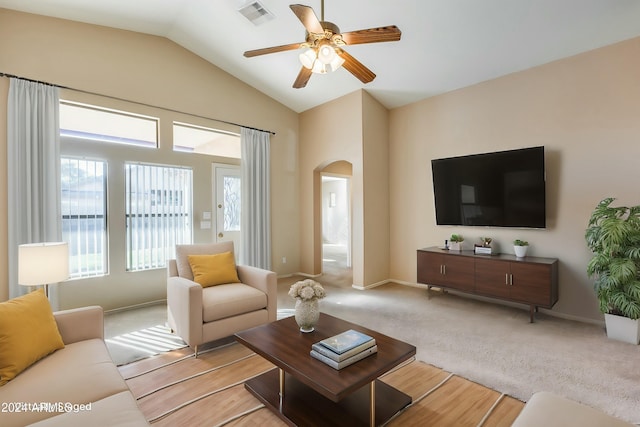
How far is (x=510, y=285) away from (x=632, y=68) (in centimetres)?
269

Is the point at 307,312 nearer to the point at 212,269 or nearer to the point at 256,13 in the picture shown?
the point at 212,269

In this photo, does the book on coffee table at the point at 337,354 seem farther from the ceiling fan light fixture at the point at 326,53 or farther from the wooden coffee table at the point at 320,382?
the ceiling fan light fixture at the point at 326,53

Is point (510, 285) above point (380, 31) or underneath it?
underneath

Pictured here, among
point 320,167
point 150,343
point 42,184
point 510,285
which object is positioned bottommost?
point 150,343

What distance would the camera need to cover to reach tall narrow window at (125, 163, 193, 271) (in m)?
4.21

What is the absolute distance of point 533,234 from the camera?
3961 mm

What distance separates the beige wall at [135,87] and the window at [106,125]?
0.55ft

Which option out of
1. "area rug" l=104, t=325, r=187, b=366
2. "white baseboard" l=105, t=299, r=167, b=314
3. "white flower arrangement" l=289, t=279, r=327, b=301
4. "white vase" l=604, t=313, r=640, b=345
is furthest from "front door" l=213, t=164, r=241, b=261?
"white vase" l=604, t=313, r=640, b=345

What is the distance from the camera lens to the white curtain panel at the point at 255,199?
5254 mm

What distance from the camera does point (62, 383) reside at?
1542mm

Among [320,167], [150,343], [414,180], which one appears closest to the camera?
[150,343]

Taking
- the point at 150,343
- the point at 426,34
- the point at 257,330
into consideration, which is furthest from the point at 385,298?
the point at 426,34

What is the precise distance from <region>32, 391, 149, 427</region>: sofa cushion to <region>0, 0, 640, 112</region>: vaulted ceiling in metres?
3.82

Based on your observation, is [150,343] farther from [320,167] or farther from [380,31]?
[320,167]
